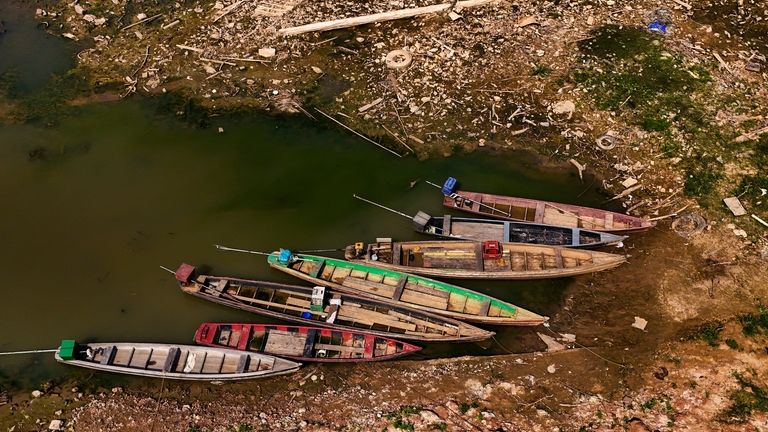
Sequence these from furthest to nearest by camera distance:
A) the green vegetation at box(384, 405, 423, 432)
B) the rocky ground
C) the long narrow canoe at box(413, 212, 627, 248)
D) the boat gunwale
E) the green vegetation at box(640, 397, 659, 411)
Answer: the long narrow canoe at box(413, 212, 627, 248) → the boat gunwale → the rocky ground → the green vegetation at box(640, 397, 659, 411) → the green vegetation at box(384, 405, 423, 432)

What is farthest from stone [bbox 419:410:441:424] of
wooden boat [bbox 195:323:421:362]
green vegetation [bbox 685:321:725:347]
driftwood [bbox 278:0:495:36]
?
driftwood [bbox 278:0:495:36]

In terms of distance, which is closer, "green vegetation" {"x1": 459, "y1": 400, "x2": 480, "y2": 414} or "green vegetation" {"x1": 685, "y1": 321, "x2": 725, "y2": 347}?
"green vegetation" {"x1": 459, "y1": 400, "x2": 480, "y2": 414}

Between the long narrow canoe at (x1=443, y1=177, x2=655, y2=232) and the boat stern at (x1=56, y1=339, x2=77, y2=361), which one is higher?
the long narrow canoe at (x1=443, y1=177, x2=655, y2=232)

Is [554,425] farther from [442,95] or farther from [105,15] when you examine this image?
[105,15]

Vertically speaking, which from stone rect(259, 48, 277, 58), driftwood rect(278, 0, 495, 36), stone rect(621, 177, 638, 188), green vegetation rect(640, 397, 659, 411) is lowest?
green vegetation rect(640, 397, 659, 411)

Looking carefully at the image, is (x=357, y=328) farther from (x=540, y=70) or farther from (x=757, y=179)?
(x=757, y=179)

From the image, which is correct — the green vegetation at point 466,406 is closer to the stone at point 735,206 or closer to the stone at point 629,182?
the stone at point 629,182

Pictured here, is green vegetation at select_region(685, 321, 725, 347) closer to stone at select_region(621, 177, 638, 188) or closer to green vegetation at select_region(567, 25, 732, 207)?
green vegetation at select_region(567, 25, 732, 207)

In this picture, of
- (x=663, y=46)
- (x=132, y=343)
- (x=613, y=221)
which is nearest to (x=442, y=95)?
(x=613, y=221)
